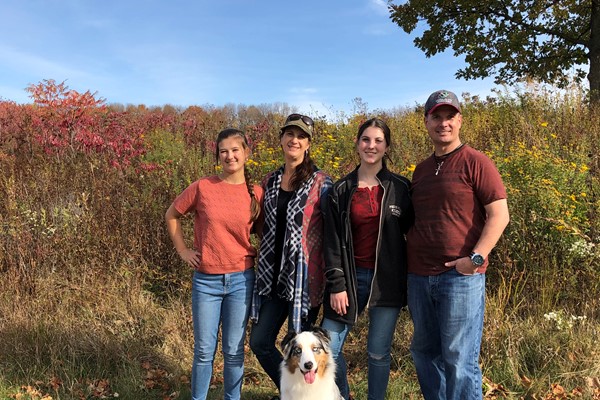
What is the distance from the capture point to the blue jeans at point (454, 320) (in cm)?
278

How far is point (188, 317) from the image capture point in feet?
16.9

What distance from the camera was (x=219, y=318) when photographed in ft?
11.1

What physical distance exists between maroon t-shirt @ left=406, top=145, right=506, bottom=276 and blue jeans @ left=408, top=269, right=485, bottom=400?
0.10 meters

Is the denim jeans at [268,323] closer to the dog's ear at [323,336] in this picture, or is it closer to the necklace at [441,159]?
the dog's ear at [323,336]

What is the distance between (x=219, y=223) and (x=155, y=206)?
9.75 ft

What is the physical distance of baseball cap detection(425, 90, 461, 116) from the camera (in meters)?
2.84

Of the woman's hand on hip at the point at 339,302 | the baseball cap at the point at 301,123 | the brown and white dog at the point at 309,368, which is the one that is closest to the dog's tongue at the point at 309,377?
the brown and white dog at the point at 309,368

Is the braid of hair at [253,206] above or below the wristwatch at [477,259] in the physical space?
above

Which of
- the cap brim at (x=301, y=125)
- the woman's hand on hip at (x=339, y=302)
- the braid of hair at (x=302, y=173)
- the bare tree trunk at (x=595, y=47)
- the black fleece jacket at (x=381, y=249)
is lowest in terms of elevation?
the woman's hand on hip at (x=339, y=302)

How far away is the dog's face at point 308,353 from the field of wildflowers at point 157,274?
1.31m

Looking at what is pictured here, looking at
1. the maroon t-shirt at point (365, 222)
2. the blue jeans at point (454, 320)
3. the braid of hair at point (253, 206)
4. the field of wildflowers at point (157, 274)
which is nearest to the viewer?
the blue jeans at point (454, 320)

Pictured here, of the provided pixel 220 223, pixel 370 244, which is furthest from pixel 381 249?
pixel 220 223

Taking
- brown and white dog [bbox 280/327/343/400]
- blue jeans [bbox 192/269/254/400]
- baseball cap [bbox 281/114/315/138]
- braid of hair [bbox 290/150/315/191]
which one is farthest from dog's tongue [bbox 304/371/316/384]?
baseball cap [bbox 281/114/315/138]

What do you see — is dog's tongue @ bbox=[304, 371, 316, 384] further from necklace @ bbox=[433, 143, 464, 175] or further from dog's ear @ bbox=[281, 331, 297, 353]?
necklace @ bbox=[433, 143, 464, 175]
